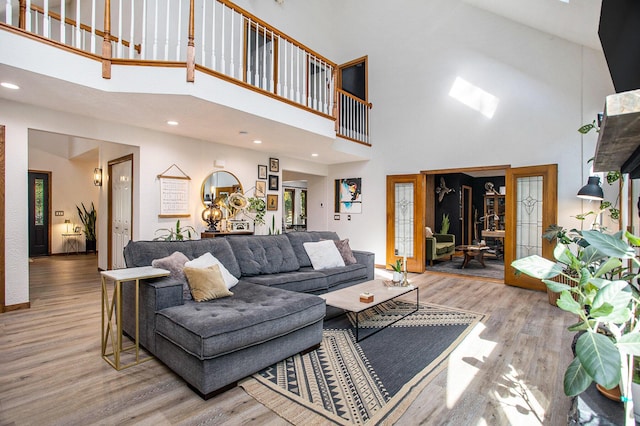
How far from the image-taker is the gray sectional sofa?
6.63 feet

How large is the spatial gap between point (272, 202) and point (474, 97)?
4326mm

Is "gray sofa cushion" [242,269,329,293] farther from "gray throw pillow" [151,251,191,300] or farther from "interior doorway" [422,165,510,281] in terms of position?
"interior doorway" [422,165,510,281]

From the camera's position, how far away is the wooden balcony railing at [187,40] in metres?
3.32

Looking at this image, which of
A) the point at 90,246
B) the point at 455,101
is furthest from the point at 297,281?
the point at 90,246

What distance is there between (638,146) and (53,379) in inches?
140

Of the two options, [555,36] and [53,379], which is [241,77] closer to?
[53,379]

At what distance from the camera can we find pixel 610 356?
810mm

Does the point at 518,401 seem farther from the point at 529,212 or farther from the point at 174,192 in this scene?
the point at 174,192

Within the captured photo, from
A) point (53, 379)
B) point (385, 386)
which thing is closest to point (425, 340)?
point (385, 386)

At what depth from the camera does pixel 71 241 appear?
28.7 ft

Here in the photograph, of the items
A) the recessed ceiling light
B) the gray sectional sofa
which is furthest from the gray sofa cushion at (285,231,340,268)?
the recessed ceiling light

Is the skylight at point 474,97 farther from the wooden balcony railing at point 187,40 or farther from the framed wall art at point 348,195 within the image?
the framed wall art at point 348,195

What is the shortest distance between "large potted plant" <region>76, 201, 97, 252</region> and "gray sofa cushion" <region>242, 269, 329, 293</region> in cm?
761

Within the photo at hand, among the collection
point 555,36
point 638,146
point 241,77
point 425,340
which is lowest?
point 425,340
